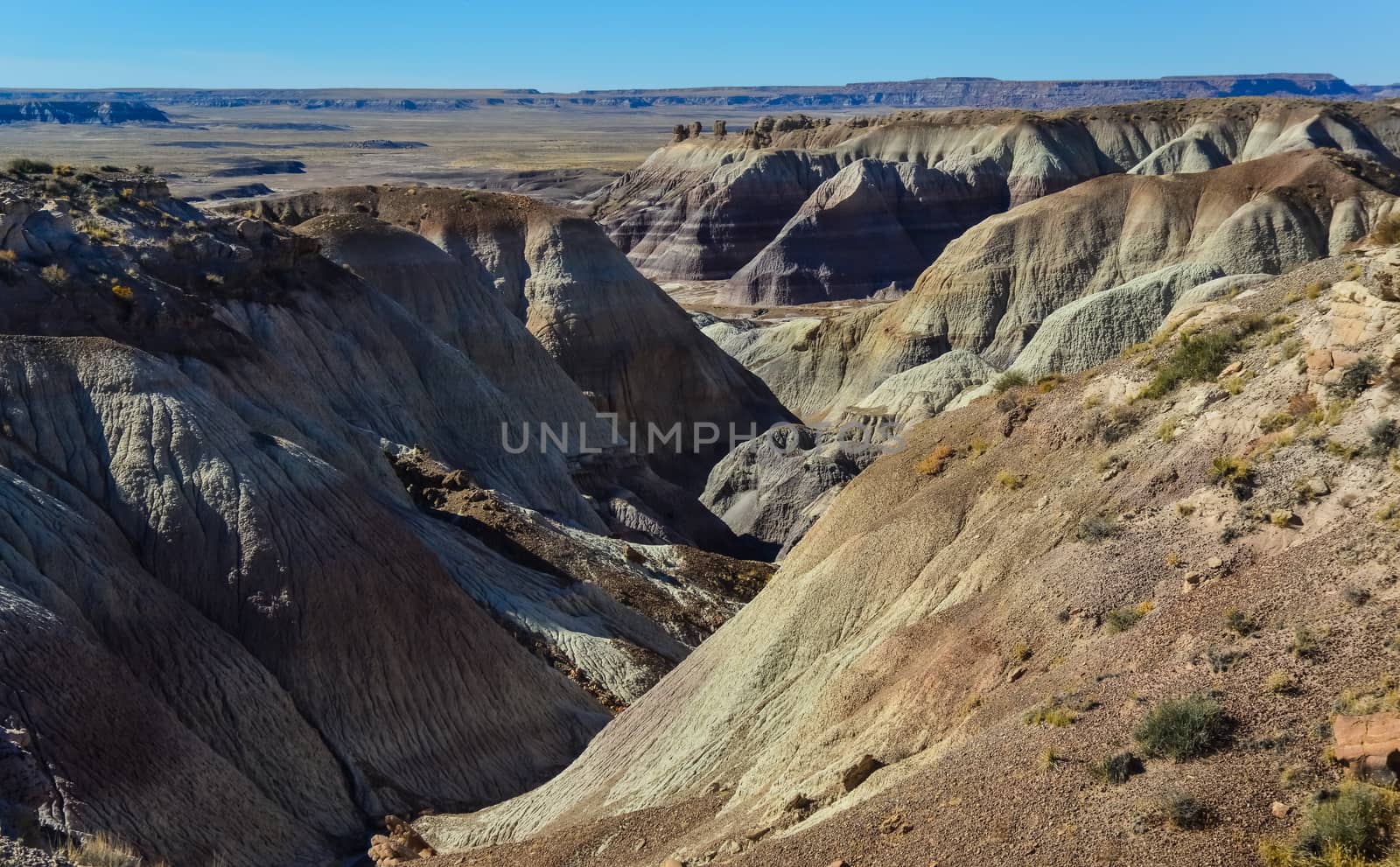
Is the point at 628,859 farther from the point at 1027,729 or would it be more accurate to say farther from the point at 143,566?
the point at 143,566

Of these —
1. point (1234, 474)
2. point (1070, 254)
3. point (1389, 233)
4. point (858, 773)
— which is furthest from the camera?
point (1070, 254)

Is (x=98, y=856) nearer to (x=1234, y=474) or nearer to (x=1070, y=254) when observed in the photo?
(x=1234, y=474)

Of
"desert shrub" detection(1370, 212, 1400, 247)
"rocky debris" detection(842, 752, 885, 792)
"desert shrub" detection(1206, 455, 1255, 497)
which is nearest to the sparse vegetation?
"rocky debris" detection(842, 752, 885, 792)

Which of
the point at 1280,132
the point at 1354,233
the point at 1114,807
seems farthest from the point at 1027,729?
the point at 1280,132

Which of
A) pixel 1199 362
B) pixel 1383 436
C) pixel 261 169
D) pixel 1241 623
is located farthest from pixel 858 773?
pixel 261 169

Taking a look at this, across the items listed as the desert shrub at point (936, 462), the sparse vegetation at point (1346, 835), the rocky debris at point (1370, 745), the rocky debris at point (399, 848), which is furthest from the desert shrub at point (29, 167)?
the sparse vegetation at point (1346, 835)

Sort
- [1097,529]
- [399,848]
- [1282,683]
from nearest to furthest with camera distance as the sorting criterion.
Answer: [1282,683]
[1097,529]
[399,848]
